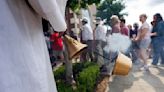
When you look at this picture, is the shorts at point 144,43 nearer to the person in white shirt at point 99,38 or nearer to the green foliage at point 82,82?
the person in white shirt at point 99,38

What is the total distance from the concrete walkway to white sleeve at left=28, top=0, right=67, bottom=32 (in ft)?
19.4

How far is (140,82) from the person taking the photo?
796 cm

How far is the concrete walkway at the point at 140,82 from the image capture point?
7.48 metres

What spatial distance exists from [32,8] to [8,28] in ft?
0.64

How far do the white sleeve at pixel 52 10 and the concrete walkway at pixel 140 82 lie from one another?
19.4ft

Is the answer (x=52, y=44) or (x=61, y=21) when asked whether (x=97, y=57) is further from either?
(x=61, y=21)

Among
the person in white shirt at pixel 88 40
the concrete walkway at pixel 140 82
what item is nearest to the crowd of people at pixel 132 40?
the person in white shirt at pixel 88 40

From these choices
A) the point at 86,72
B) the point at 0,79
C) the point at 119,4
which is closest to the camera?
the point at 0,79

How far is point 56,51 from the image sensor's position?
37.8ft

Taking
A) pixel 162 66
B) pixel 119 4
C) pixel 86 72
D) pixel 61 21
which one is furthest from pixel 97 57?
pixel 119 4

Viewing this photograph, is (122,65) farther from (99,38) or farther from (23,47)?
(23,47)

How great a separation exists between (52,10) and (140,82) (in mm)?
6675

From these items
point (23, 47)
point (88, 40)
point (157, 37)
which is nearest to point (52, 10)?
point (23, 47)

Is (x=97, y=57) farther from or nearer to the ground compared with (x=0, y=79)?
nearer to the ground
